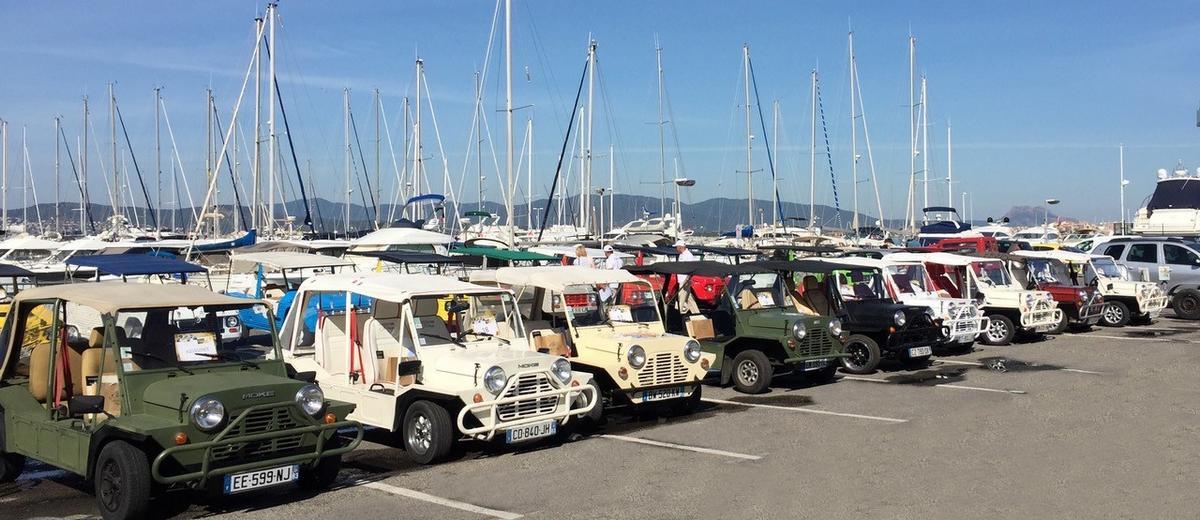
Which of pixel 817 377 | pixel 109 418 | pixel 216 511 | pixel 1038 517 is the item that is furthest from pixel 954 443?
pixel 109 418

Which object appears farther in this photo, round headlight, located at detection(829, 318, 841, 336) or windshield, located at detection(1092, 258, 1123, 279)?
windshield, located at detection(1092, 258, 1123, 279)

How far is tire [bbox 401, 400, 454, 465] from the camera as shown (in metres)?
9.93

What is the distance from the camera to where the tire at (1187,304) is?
86.8 ft

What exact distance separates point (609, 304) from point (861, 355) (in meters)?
5.15

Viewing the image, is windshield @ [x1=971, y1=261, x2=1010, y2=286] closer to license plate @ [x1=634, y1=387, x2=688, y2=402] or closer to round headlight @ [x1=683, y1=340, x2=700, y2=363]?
round headlight @ [x1=683, y1=340, x2=700, y2=363]

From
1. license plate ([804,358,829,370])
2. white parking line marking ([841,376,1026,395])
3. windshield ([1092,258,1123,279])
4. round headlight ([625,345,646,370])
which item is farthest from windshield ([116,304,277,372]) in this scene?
windshield ([1092,258,1123,279])

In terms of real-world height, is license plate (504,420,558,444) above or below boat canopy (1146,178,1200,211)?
below

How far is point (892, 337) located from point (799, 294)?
65.9 inches

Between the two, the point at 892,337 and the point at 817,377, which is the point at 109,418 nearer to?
the point at 817,377

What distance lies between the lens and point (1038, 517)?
7684mm

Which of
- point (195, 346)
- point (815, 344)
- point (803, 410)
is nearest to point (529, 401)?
point (195, 346)

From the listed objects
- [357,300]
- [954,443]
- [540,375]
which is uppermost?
[357,300]

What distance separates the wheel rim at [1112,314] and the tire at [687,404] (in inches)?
613

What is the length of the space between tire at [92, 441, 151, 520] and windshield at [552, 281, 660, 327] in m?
6.36
